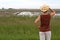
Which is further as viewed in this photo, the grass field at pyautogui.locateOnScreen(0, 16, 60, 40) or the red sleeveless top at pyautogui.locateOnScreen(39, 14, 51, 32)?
the grass field at pyautogui.locateOnScreen(0, 16, 60, 40)

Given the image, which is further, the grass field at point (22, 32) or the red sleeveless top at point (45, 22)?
the grass field at point (22, 32)

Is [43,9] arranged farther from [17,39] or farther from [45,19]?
[17,39]

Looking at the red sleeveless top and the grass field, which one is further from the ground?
the red sleeveless top

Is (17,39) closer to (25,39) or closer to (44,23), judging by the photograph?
(25,39)

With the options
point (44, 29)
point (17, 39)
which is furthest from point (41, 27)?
point (17, 39)

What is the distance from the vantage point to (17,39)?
37.9 feet

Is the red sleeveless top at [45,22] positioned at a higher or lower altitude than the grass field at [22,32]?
higher

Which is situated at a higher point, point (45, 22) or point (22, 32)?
point (45, 22)

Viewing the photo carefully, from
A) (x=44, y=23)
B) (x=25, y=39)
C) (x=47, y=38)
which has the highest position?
(x=44, y=23)

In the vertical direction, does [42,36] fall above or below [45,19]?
below

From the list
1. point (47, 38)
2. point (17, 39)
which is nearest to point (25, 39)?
point (17, 39)

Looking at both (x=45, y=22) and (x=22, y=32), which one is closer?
(x=45, y=22)

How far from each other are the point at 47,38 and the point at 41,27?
411 millimetres

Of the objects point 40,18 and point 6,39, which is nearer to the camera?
point 40,18
